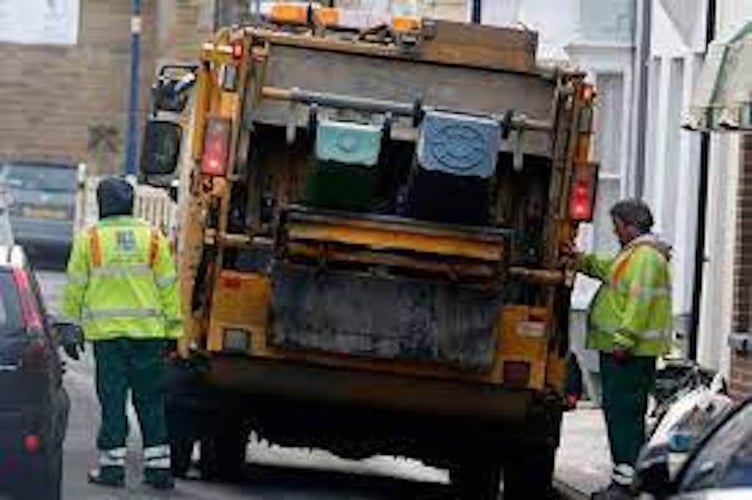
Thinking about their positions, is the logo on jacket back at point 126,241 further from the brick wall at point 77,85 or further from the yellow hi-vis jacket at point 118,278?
the brick wall at point 77,85

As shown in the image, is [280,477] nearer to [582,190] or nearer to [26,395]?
[582,190]

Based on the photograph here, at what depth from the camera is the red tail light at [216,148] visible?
1487 cm

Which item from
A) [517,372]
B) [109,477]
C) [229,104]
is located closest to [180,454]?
[109,477]

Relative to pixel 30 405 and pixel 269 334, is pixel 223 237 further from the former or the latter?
pixel 30 405

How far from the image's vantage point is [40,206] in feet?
145

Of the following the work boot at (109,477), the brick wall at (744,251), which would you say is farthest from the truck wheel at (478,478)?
the brick wall at (744,251)

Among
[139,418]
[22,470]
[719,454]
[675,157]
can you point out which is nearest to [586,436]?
[675,157]

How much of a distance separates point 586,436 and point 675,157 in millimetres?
4225

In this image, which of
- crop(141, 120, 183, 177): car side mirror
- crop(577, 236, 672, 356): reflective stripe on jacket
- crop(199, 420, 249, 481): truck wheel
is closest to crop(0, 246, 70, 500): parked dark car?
crop(199, 420, 249, 481): truck wheel

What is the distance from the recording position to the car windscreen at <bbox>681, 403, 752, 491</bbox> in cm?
803

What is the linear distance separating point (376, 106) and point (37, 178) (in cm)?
3024

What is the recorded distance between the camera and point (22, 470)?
510 inches

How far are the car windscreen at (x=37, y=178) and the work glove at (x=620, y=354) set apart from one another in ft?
94.7

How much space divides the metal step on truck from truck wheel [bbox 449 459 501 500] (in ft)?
1.40
